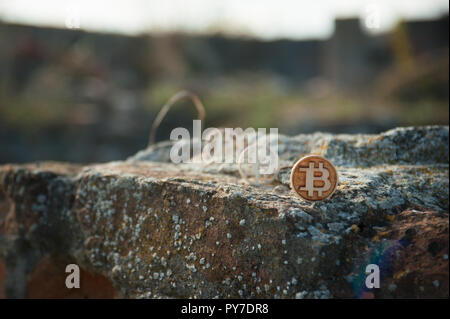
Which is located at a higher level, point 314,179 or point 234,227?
point 314,179

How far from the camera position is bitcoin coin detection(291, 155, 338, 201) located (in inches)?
57.9

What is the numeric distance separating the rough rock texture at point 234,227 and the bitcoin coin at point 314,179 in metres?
0.04

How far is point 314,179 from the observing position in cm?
147

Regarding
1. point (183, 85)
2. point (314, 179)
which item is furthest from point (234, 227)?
point (183, 85)

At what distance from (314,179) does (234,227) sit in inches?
13.9

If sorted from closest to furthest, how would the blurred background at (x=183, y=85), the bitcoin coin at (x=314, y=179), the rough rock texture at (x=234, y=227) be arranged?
the rough rock texture at (x=234, y=227), the bitcoin coin at (x=314, y=179), the blurred background at (x=183, y=85)

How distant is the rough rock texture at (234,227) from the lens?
4.26ft

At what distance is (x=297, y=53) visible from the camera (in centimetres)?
2409
